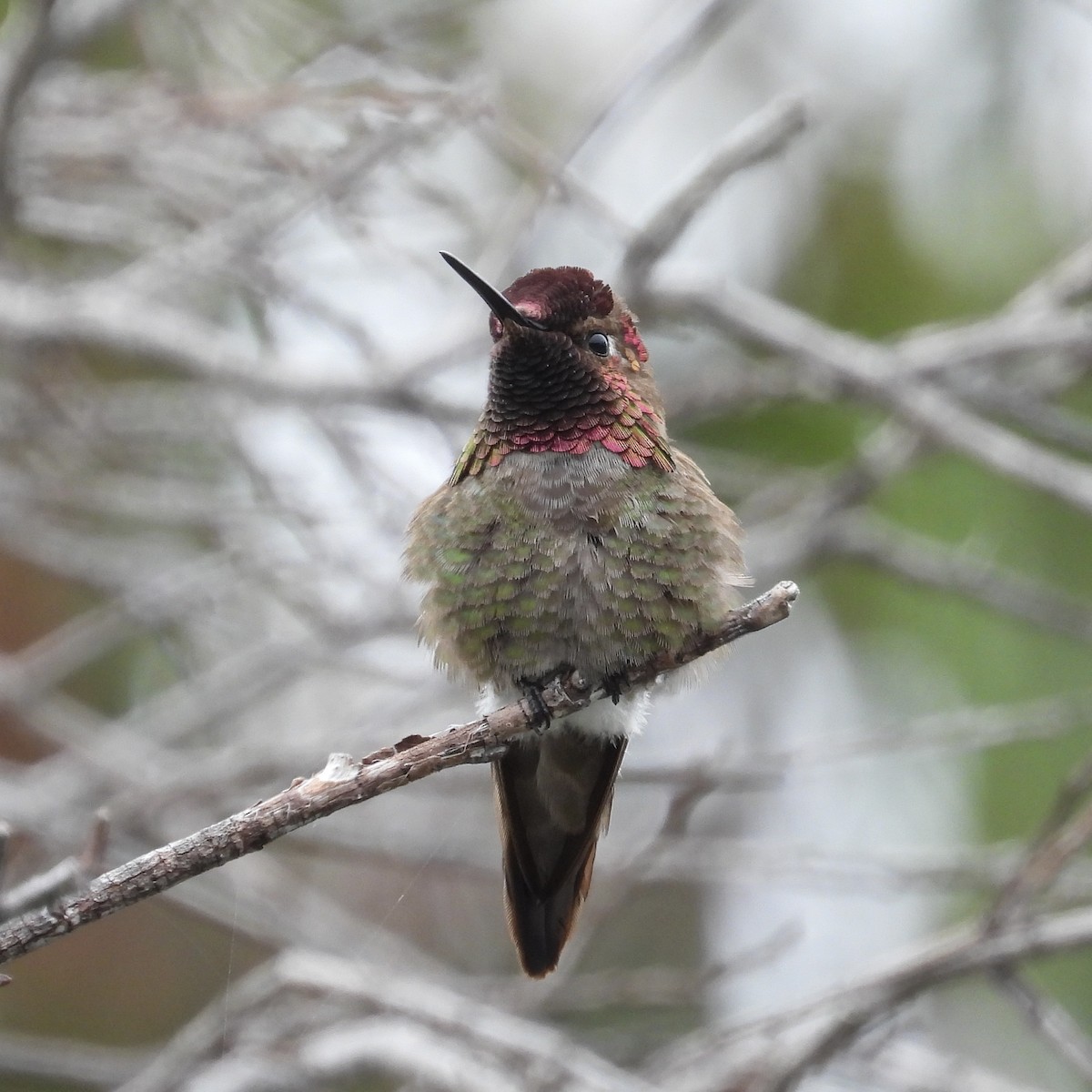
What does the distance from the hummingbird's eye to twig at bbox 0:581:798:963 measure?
1034mm

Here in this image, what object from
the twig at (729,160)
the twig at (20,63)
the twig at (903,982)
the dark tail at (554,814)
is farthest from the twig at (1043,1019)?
the twig at (20,63)

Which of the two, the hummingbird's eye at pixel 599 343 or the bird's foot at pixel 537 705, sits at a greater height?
the hummingbird's eye at pixel 599 343

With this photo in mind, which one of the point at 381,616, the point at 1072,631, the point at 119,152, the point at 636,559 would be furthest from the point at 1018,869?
the point at 119,152

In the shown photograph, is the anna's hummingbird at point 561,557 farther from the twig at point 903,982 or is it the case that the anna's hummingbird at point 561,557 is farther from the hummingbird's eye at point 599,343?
the twig at point 903,982

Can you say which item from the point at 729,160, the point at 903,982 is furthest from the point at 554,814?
the point at 729,160

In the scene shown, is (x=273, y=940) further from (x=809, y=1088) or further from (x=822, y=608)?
(x=822, y=608)

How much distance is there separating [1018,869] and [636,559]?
40.0 inches

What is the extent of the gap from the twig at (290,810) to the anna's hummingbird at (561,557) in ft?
1.48

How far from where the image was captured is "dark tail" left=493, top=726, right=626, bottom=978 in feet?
10.6

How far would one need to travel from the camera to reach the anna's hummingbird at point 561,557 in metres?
2.92

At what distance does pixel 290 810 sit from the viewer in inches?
78.6

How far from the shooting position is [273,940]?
14.3 feet

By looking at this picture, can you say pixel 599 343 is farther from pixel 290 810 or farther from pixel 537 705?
pixel 290 810

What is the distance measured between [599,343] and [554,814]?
109cm
